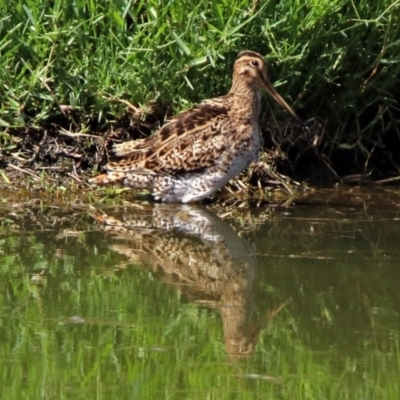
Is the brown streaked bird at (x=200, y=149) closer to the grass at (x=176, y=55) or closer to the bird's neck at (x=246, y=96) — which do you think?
the bird's neck at (x=246, y=96)

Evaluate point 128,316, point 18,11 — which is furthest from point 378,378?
point 18,11

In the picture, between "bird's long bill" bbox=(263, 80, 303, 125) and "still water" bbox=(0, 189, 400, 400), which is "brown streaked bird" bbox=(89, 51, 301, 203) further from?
"still water" bbox=(0, 189, 400, 400)

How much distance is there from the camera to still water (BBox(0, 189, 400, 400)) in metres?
4.71

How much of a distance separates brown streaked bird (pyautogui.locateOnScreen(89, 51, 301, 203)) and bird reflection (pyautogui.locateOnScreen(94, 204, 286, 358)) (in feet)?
0.66

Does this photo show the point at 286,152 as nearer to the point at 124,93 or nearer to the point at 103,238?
the point at 124,93

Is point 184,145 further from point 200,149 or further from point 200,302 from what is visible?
point 200,302

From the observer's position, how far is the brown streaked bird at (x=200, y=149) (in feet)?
26.5

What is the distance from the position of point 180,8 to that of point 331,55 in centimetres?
108

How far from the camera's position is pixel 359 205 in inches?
318

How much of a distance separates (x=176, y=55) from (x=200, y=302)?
9.26 feet

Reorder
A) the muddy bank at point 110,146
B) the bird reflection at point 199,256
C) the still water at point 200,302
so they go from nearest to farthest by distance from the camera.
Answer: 1. the still water at point 200,302
2. the bird reflection at point 199,256
3. the muddy bank at point 110,146

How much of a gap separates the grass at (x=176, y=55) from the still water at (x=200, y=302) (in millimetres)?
849

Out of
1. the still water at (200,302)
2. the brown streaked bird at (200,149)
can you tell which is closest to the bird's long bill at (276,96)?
Result: the brown streaked bird at (200,149)

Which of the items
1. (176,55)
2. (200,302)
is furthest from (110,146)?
(200,302)
